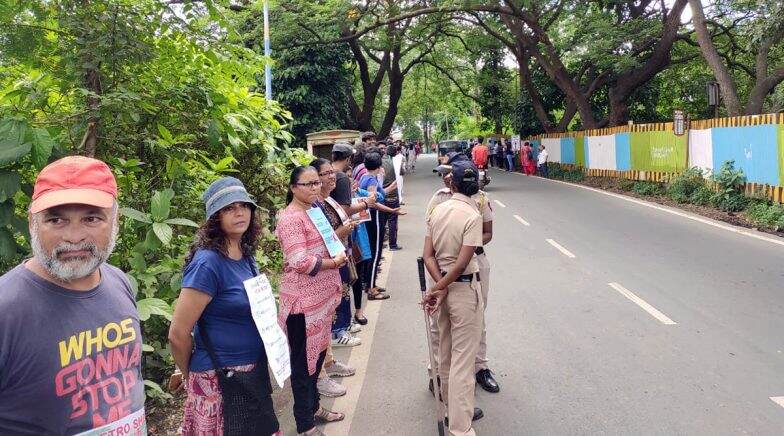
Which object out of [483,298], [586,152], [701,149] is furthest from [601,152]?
[483,298]

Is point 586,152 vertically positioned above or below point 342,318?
above

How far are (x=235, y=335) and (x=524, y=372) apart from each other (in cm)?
282

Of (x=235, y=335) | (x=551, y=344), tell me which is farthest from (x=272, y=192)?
(x=235, y=335)

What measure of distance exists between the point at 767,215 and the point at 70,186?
468 inches

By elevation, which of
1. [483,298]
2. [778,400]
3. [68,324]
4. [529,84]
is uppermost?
[529,84]

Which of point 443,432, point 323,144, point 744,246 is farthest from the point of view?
point 323,144

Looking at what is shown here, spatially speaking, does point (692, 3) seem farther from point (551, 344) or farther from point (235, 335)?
point (235, 335)

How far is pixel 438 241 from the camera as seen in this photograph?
361 cm

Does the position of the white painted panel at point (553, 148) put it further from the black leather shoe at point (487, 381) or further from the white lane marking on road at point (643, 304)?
the black leather shoe at point (487, 381)

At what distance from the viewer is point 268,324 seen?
2576 mm

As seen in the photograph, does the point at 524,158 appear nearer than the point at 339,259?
No

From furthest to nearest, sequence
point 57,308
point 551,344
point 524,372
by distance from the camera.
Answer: point 551,344 < point 524,372 < point 57,308

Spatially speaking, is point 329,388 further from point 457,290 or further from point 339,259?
point 457,290

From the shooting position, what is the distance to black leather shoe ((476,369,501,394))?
428 centimetres
